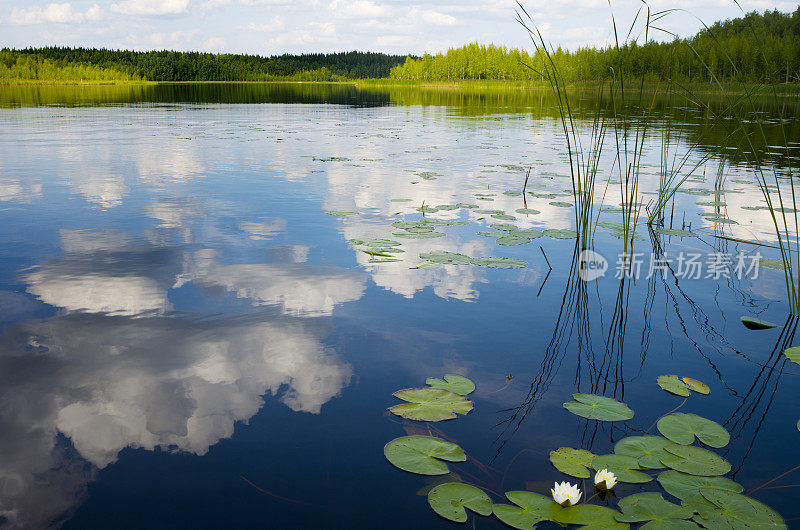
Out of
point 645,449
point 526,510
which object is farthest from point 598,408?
point 526,510

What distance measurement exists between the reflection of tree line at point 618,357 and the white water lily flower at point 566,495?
0.44 m

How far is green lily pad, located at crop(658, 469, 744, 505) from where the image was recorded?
2322mm

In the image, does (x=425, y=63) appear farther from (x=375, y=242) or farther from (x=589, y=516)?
(x=589, y=516)

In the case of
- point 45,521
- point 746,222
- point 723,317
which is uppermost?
point 746,222

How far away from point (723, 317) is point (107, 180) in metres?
9.63

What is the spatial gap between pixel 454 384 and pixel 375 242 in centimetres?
309

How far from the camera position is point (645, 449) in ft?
8.71

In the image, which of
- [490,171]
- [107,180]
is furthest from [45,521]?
[490,171]

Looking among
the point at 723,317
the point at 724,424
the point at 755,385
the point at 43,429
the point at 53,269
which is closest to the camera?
the point at 43,429

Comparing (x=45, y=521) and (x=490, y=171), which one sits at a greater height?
(x=490, y=171)

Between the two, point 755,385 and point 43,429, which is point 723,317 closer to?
point 755,385

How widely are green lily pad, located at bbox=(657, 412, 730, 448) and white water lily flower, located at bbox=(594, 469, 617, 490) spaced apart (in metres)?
0.63

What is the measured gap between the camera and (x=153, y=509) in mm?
2293

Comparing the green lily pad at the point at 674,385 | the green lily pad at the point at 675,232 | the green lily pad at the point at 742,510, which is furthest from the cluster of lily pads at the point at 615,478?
the green lily pad at the point at 675,232
